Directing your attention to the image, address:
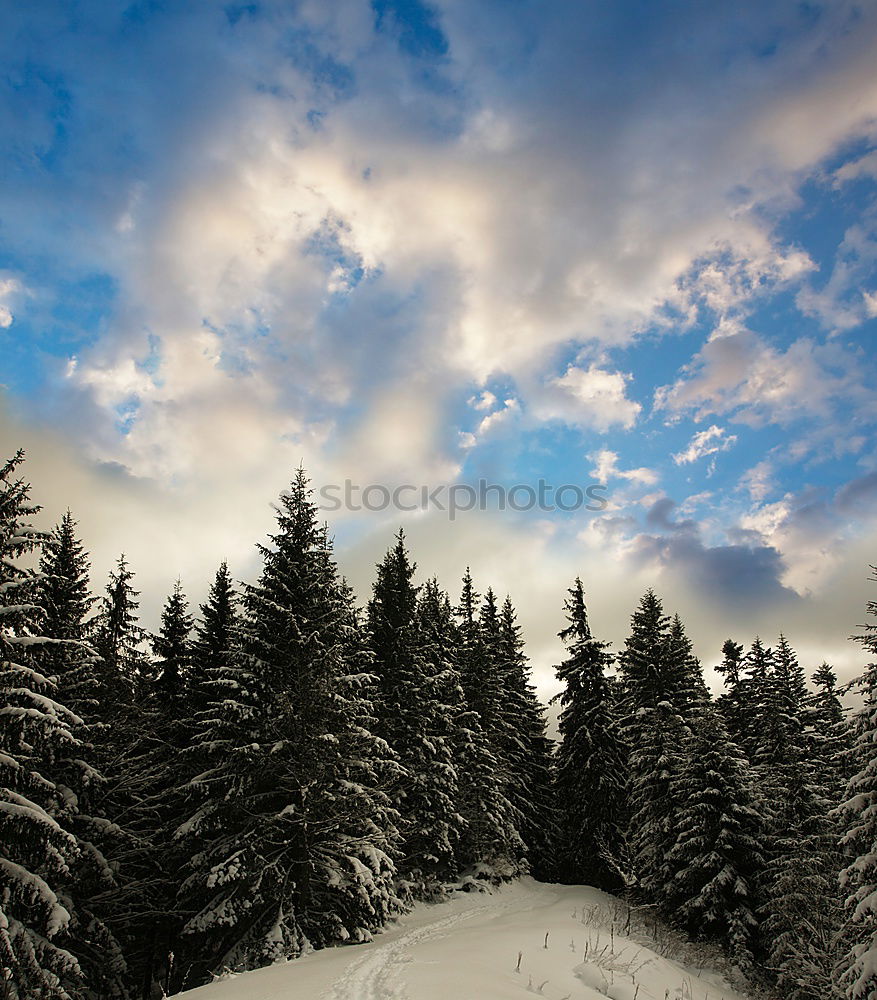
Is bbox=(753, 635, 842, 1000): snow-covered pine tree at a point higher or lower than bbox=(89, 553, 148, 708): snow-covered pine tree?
lower

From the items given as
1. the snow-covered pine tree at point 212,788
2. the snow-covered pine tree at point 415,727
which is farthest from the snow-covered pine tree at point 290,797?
the snow-covered pine tree at point 415,727

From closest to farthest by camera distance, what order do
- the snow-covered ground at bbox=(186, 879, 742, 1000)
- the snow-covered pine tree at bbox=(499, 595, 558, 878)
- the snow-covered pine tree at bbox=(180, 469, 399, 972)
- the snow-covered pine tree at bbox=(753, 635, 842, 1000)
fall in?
the snow-covered ground at bbox=(186, 879, 742, 1000) < the snow-covered pine tree at bbox=(180, 469, 399, 972) < the snow-covered pine tree at bbox=(753, 635, 842, 1000) < the snow-covered pine tree at bbox=(499, 595, 558, 878)

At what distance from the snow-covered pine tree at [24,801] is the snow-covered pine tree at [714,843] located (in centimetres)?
2124

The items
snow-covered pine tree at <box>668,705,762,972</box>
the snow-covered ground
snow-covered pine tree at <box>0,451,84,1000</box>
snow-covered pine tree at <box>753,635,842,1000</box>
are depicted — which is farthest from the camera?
snow-covered pine tree at <box>668,705,762,972</box>

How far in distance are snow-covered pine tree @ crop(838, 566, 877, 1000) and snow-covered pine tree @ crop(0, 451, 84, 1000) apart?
17.3 metres

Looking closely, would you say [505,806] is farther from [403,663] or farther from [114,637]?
[114,637]

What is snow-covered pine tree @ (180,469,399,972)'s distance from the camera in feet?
55.7

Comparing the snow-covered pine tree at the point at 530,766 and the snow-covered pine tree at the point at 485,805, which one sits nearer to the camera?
the snow-covered pine tree at the point at 485,805

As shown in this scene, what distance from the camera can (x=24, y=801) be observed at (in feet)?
44.1

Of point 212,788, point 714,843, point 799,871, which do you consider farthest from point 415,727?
point 799,871

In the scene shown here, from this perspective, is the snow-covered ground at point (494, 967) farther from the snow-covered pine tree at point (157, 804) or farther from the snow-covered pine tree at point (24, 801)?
the snow-covered pine tree at point (157, 804)

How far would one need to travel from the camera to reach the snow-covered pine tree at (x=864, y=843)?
1352 centimetres

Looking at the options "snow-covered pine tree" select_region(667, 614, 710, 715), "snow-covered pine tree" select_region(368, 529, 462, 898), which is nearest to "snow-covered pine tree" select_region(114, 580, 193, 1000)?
"snow-covered pine tree" select_region(368, 529, 462, 898)

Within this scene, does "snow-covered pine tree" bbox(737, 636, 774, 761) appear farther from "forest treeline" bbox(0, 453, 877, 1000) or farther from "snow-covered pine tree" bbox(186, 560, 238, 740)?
"snow-covered pine tree" bbox(186, 560, 238, 740)
